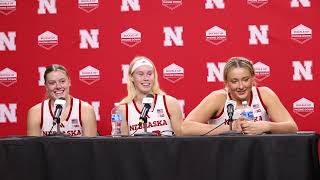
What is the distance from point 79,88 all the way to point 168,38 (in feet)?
3.04

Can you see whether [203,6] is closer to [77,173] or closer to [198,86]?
[198,86]

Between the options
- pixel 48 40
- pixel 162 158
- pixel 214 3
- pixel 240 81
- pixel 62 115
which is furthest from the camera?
pixel 48 40

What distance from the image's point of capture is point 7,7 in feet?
17.8

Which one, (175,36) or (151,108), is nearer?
(151,108)

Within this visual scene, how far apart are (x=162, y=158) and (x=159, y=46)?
2.68 metres

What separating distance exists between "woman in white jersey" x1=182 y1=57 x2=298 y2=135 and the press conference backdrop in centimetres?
129

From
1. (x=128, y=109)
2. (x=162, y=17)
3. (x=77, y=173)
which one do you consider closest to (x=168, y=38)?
(x=162, y=17)

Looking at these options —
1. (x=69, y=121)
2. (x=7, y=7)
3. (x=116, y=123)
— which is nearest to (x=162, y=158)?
(x=116, y=123)

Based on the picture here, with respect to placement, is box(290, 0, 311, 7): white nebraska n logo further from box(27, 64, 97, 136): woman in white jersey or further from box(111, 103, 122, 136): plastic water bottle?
box(27, 64, 97, 136): woman in white jersey

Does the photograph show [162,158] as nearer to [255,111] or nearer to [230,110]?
[230,110]

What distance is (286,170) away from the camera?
267 centimetres

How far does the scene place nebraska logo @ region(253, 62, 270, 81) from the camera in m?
5.21

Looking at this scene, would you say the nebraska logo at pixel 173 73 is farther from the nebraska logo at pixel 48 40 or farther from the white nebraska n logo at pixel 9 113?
the white nebraska n logo at pixel 9 113

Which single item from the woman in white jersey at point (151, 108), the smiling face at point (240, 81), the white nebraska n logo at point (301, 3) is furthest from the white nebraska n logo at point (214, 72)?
the smiling face at point (240, 81)
